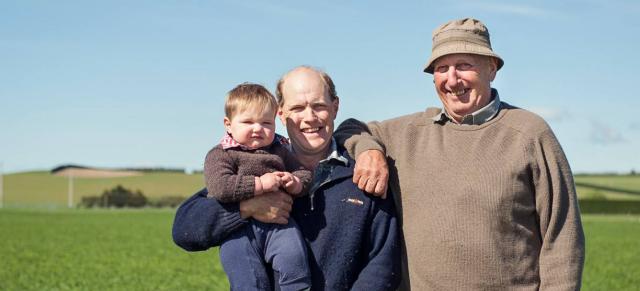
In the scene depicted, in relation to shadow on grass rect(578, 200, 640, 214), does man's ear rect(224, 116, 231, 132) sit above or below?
above

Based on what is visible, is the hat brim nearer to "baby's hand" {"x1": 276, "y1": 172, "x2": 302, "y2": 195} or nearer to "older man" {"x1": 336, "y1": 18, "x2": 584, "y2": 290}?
"older man" {"x1": 336, "y1": 18, "x2": 584, "y2": 290}

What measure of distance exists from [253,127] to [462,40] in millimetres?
1064

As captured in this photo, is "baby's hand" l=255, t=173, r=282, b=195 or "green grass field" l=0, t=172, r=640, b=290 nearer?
"baby's hand" l=255, t=173, r=282, b=195

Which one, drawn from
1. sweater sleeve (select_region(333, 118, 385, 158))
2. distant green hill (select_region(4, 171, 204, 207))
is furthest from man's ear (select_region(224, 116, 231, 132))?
distant green hill (select_region(4, 171, 204, 207))

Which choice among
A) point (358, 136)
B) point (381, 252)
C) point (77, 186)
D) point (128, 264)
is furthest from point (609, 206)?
point (381, 252)

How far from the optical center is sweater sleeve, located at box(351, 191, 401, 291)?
414 cm

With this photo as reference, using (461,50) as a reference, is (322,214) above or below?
below

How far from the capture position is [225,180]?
4.04 metres

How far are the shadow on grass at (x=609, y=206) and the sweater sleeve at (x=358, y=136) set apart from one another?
60052mm

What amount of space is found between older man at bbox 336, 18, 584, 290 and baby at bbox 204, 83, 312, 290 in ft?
1.24

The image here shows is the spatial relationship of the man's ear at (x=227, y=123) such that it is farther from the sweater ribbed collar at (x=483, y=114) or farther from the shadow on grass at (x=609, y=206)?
the shadow on grass at (x=609, y=206)

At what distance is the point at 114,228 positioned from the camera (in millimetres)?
37688

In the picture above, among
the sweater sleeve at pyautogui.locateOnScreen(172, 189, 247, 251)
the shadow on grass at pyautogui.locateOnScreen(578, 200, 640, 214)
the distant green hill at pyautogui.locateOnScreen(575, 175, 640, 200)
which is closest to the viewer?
the sweater sleeve at pyautogui.locateOnScreen(172, 189, 247, 251)

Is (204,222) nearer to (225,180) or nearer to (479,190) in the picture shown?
(225,180)
